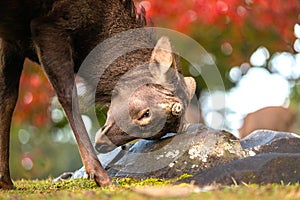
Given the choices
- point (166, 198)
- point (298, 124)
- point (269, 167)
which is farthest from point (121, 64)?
point (298, 124)

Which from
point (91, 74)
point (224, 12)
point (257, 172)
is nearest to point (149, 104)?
point (91, 74)

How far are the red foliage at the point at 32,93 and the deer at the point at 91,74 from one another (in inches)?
193

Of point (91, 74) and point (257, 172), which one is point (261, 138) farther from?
point (257, 172)

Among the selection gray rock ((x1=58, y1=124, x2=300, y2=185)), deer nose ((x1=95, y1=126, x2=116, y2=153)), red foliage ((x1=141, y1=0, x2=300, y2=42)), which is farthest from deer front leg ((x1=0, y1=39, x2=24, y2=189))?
red foliage ((x1=141, y1=0, x2=300, y2=42))

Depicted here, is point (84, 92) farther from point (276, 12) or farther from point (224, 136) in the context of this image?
point (276, 12)

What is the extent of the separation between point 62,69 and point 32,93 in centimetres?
612

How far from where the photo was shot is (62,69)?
4.59m

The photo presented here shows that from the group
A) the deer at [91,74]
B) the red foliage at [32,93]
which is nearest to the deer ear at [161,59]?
the deer at [91,74]

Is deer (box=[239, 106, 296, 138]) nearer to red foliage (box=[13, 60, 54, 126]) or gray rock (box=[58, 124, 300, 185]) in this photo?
red foliage (box=[13, 60, 54, 126])

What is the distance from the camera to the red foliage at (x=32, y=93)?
1027cm

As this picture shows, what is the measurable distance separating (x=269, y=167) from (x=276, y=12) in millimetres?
6655

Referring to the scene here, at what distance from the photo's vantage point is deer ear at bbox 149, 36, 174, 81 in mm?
4844

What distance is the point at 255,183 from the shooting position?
3578mm

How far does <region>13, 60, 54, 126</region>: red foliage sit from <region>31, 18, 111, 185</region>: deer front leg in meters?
5.31
